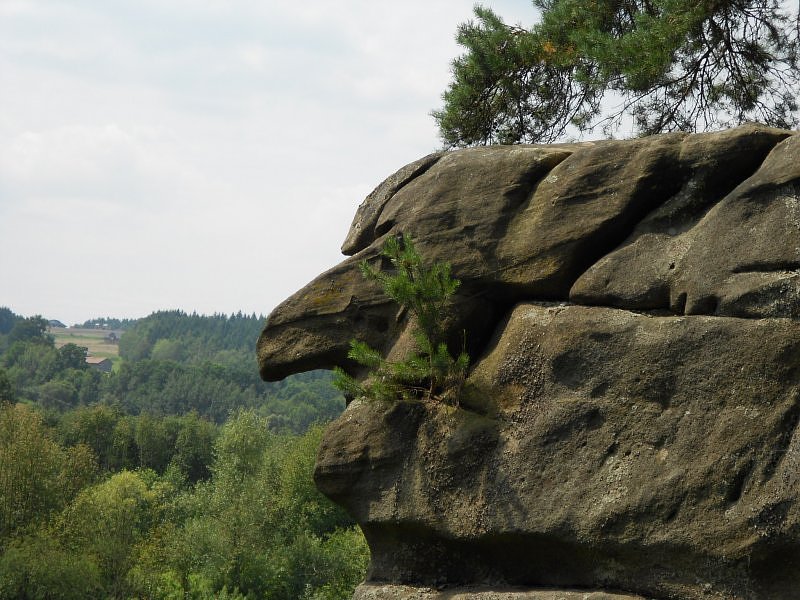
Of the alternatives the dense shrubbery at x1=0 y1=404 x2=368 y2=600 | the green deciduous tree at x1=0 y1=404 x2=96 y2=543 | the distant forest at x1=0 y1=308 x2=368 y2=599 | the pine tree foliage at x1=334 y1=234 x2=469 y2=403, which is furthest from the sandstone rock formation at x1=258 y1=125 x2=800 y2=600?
the green deciduous tree at x1=0 y1=404 x2=96 y2=543

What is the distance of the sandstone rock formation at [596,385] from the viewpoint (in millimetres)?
9281

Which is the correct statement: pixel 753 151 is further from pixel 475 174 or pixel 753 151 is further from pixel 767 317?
pixel 475 174

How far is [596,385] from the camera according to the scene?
10328mm

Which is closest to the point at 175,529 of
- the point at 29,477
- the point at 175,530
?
the point at 175,530

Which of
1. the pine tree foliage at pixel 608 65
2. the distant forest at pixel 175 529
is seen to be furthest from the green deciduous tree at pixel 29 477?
the pine tree foliage at pixel 608 65

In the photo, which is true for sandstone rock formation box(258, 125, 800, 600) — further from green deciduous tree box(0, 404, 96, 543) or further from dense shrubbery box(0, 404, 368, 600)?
green deciduous tree box(0, 404, 96, 543)

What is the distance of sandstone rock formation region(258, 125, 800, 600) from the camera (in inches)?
365

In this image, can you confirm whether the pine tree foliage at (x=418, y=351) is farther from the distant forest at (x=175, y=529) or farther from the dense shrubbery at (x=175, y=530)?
the dense shrubbery at (x=175, y=530)

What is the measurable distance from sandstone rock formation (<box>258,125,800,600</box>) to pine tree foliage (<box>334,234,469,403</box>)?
0.29 m

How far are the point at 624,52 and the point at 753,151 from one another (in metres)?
4.51

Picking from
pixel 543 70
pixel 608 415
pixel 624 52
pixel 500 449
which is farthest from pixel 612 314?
pixel 543 70

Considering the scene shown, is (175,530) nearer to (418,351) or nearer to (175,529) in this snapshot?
(175,529)

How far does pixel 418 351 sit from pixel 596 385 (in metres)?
2.50

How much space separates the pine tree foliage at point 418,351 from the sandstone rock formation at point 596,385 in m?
0.29
